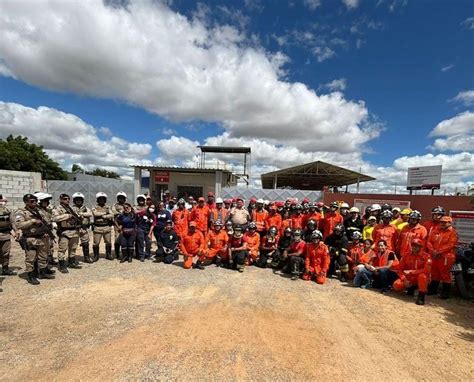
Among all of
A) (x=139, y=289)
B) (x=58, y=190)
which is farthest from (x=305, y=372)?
(x=58, y=190)

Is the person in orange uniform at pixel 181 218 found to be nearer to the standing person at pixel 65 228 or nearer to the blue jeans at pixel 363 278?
the standing person at pixel 65 228

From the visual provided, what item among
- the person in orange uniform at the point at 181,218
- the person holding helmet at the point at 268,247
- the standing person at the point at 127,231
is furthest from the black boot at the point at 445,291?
the standing person at the point at 127,231

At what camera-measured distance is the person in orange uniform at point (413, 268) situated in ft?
18.8

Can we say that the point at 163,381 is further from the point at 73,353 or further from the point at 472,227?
the point at 472,227

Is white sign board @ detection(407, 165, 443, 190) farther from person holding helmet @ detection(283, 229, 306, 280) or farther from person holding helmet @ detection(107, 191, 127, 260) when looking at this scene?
person holding helmet @ detection(107, 191, 127, 260)

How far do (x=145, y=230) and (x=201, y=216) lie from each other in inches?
62.5

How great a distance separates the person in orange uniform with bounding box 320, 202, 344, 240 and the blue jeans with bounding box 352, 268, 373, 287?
1582 mm

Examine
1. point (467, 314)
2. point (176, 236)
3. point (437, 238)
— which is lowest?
point (467, 314)

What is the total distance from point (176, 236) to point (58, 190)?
1158 centimetres

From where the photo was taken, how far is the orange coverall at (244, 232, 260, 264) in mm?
7820

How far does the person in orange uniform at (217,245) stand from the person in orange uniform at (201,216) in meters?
0.53

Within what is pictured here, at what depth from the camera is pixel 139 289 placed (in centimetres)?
559

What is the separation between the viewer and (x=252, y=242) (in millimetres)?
7879

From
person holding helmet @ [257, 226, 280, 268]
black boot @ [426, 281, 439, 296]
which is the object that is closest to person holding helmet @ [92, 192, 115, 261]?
person holding helmet @ [257, 226, 280, 268]
